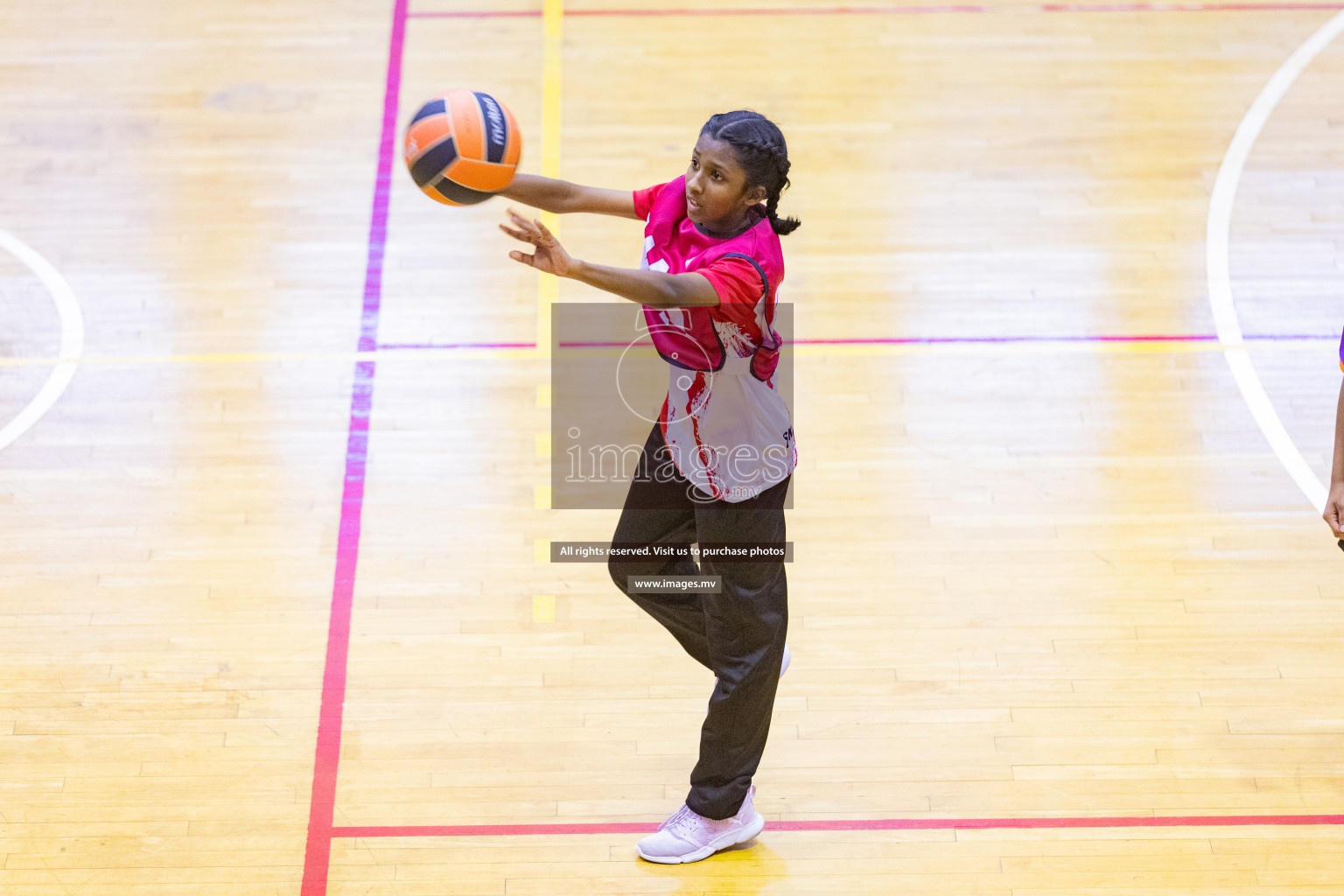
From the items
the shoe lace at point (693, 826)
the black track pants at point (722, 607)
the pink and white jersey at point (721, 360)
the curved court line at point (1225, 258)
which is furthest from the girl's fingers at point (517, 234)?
the curved court line at point (1225, 258)

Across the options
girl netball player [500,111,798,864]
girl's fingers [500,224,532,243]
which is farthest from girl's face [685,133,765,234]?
girl's fingers [500,224,532,243]

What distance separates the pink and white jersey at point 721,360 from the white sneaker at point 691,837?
1044 mm

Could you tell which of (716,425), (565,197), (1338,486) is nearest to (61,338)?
(565,197)

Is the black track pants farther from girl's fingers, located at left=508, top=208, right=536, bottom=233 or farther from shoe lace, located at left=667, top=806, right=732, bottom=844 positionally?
girl's fingers, located at left=508, top=208, right=536, bottom=233

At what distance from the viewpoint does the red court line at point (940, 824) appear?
4.01 meters

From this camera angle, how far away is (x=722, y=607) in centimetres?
358

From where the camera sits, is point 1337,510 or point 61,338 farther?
point 61,338

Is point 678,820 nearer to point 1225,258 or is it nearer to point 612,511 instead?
point 612,511

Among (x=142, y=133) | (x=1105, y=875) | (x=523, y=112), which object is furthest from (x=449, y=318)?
(x=1105, y=875)

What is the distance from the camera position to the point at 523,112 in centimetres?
679

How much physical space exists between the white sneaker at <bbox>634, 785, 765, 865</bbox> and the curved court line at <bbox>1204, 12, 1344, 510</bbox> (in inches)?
105

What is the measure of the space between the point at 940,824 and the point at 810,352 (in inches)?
88.8

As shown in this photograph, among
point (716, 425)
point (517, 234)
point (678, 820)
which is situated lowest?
point (678, 820)

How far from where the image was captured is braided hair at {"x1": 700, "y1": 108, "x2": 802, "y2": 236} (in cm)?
318
